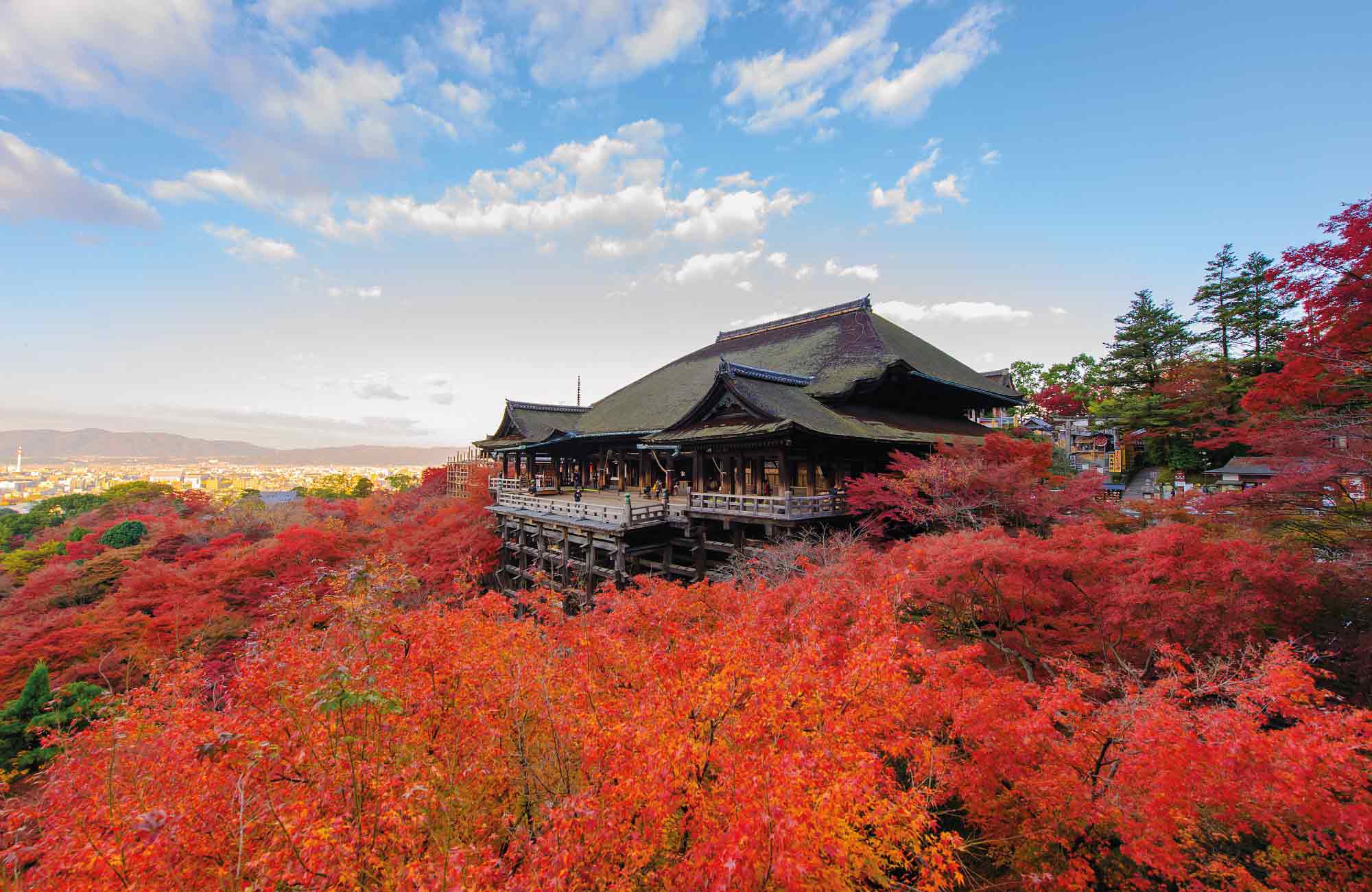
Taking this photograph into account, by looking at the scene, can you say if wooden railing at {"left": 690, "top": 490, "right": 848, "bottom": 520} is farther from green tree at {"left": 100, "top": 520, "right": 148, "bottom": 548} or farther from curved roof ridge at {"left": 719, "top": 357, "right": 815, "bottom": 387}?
green tree at {"left": 100, "top": 520, "right": 148, "bottom": 548}

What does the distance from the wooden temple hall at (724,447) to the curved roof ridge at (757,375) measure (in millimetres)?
68

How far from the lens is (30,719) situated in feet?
37.7

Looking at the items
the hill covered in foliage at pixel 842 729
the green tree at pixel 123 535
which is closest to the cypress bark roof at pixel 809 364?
the hill covered in foliage at pixel 842 729

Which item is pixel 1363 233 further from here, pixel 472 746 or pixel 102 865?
pixel 102 865

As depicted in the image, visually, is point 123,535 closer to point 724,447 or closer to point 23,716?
point 23,716

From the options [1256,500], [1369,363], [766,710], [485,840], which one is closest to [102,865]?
[485,840]

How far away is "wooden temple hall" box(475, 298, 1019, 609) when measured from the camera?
658 inches

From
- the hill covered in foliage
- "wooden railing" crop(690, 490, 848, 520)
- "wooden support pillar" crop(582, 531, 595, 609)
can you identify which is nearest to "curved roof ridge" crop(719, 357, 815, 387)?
"wooden railing" crop(690, 490, 848, 520)

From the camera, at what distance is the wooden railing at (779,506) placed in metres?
15.0

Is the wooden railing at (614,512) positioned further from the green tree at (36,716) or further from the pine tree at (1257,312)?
the pine tree at (1257,312)

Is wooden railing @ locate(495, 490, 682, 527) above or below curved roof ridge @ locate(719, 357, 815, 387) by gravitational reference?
below

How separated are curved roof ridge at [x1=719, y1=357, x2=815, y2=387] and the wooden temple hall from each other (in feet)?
0.22

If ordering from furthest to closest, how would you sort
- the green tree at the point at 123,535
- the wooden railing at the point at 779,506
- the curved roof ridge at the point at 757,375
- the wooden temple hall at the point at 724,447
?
1. the green tree at the point at 123,535
2. the curved roof ridge at the point at 757,375
3. the wooden temple hall at the point at 724,447
4. the wooden railing at the point at 779,506

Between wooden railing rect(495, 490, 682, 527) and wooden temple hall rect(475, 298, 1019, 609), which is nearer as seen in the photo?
wooden temple hall rect(475, 298, 1019, 609)
